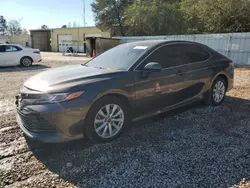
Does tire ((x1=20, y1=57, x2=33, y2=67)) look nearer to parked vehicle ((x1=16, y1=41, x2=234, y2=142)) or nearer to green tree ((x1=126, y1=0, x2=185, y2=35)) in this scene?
parked vehicle ((x1=16, y1=41, x2=234, y2=142))

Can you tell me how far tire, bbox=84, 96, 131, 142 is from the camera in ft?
10.5

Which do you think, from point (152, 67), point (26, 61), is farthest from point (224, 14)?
point (152, 67)

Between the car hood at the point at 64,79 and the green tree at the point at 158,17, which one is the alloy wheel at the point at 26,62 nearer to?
the car hood at the point at 64,79

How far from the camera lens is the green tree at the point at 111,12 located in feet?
92.2

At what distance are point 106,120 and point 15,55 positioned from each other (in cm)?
1174

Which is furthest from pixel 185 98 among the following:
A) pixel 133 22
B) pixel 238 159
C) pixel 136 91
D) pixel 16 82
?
Result: pixel 133 22

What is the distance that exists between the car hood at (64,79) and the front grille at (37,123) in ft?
1.24

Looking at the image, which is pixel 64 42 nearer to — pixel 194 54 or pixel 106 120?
pixel 194 54

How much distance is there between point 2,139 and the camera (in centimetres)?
357

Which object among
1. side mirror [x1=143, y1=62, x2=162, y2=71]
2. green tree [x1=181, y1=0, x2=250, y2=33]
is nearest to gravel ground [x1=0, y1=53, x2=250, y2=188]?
side mirror [x1=143, y1=62, x2=162, y2=71]

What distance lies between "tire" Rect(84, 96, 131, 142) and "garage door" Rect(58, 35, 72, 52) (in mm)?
33976

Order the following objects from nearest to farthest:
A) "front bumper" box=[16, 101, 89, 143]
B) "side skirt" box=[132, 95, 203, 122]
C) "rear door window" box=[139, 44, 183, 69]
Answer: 1. "front bumper" box=[16, 101, 89, 143]
2. "side skirt" box=[132, 95, 203, 122]
3. "rear door window" box=[139, 44, 183, 69]

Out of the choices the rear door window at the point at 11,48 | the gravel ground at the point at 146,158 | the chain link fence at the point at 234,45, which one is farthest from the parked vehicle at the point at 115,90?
the rear door window at the point at 11,48

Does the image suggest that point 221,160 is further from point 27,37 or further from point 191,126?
point 27,37
